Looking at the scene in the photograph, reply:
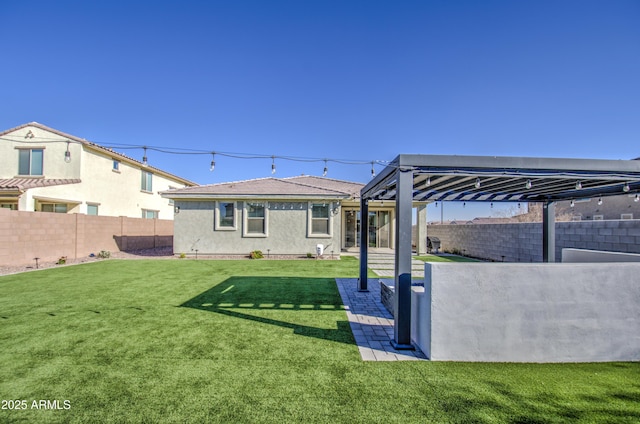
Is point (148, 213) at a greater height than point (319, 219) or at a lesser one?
greater

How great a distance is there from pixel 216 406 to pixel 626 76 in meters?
12.9

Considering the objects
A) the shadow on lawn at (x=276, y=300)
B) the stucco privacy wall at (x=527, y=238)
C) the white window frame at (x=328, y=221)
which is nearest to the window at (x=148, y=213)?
the white window frame at (x=328, y=221)

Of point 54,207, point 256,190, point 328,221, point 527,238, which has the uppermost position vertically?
point 256,190

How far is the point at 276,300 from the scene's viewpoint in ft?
21.4

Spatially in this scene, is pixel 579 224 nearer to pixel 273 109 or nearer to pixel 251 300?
pixel 251 300

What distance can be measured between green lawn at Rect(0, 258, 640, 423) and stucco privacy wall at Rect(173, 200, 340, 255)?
7.71m

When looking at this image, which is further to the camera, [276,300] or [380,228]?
[380,228]

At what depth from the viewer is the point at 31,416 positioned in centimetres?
266

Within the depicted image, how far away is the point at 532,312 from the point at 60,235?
1633 cm

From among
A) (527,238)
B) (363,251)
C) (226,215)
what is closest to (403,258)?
(363,251)

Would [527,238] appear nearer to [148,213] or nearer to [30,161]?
[148,213]

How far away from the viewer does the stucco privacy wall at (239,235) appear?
44.9 feet

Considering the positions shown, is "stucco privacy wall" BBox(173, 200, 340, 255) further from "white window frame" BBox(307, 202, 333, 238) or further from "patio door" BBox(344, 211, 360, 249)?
"patio door" BBox(344, 211, 360, 249)

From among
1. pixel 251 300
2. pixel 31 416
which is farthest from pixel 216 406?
pixel 251 300
